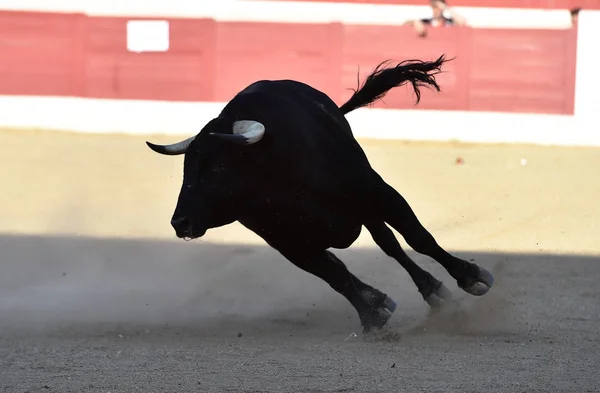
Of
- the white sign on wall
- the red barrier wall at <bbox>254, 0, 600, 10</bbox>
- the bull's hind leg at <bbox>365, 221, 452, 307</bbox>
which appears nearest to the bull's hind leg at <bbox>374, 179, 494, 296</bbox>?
the bull's hind leg at <bbox>365, 221, 452, 307</bbox>

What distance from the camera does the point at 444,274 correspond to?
229 inches

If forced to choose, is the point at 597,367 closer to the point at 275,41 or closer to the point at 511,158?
the point at 511,158

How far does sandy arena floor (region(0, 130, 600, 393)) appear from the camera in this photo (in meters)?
3.40

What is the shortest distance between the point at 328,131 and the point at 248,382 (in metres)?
1.25

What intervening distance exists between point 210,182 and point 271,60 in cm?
789

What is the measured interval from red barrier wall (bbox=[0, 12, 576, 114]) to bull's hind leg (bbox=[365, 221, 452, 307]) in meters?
6.67

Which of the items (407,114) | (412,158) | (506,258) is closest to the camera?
(506,258)

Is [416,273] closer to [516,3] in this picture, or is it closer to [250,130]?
[250,130]

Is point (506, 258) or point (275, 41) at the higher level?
point (275, 41)

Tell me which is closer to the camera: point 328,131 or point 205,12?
point 328,131

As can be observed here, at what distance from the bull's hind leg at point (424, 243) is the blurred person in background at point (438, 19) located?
754 centimetres

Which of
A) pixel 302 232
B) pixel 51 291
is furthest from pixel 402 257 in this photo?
pixel 51 291

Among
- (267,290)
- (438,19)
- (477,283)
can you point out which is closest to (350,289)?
(477,283)

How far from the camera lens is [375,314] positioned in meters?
4.20
